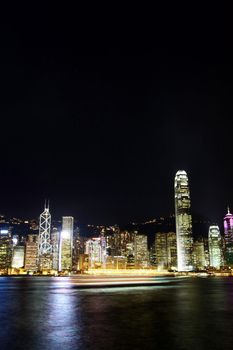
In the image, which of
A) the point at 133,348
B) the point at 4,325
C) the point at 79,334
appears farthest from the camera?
the point at 4,325

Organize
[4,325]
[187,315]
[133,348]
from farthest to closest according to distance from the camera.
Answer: [187,315]
[4,325]
[133,348]

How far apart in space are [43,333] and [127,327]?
5.94 meters

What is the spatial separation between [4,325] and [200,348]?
15.5m

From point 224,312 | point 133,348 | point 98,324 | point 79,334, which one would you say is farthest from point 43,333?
point 224,312

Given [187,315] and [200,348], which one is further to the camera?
[187,315]

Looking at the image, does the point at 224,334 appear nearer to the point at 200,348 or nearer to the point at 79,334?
the point at 200,348

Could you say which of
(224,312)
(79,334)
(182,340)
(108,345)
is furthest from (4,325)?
(224,312)

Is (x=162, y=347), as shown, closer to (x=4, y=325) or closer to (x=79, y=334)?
(x=79, y=334)

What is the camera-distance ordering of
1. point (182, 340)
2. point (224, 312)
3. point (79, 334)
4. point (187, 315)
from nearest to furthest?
1. point (182, 340)
2. point (79, 334)
3. point (187, 315)
4. point (224, 312)

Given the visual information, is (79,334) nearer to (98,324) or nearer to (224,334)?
(98,324)

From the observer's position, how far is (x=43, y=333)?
25.0 m

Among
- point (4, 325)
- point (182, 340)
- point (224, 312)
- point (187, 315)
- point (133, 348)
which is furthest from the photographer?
point (224, 312)

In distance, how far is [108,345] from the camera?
21.0m

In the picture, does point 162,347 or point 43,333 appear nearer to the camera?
point 162,347
